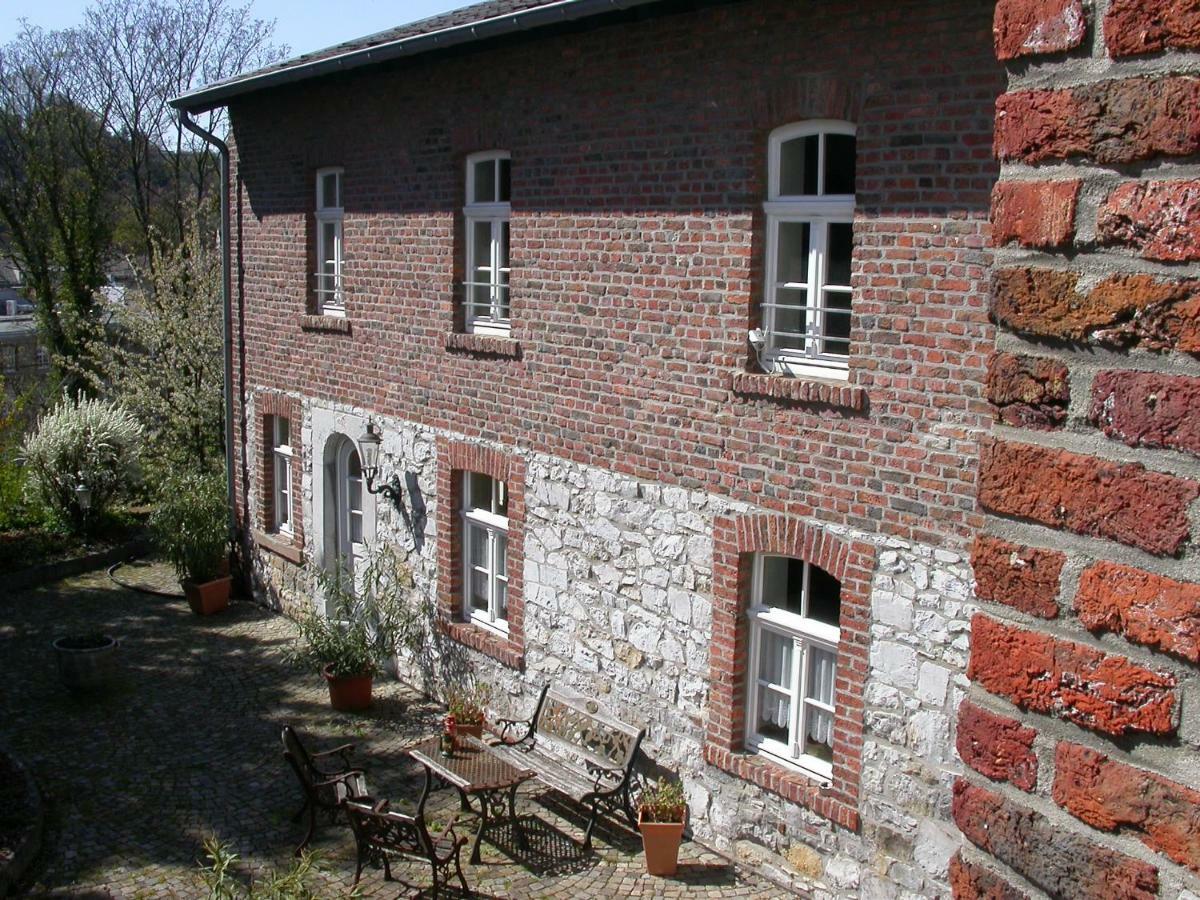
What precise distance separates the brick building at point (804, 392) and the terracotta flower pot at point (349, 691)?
28.3 inches

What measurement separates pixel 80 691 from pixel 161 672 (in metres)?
1.00

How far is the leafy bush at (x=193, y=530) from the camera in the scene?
15.9m

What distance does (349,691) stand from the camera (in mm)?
12203

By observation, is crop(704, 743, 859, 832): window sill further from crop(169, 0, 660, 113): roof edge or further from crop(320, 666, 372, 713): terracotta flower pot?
crop(169, 0, 660, 113): roof edge

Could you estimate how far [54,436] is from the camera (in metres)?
18.9

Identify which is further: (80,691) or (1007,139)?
(80,691)

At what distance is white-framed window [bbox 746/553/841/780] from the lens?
8.21m

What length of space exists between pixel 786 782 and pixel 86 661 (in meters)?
8.09

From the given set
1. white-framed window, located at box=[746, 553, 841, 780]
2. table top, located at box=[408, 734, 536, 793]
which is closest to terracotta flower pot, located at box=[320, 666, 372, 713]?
table top, located at box=[408, 734, 536, 793]

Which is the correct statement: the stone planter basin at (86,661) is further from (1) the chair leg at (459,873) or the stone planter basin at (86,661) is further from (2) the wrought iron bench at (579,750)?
(1) the chair leg at (459,873)

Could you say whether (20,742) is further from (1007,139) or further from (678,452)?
(1007,139)

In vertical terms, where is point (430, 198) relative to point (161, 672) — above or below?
above

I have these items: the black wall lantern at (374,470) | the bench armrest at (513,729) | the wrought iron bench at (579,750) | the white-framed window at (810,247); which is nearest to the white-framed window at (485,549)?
the bench armrest at (513,729)

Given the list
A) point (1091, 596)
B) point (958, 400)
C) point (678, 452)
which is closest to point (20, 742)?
point (678, 452)
